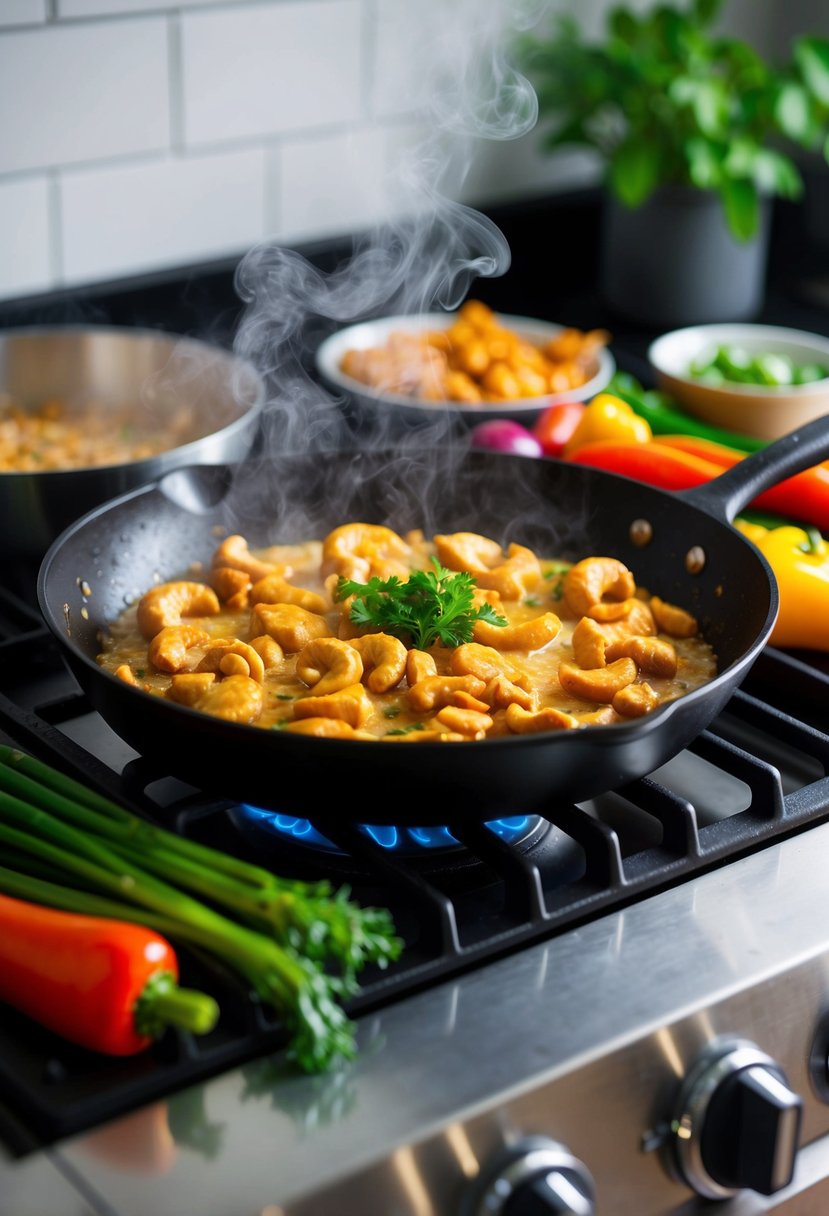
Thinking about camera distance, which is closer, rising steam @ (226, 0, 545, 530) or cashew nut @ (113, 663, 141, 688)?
cashew nut @ (113, 663, 141, 688)

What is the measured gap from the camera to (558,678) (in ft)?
3.87

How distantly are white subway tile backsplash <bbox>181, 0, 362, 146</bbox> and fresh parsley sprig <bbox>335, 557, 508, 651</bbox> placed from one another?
3.47ft

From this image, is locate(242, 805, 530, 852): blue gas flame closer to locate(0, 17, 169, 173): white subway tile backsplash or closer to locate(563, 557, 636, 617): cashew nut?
locate(563, 557, 636, 617): cashew nut

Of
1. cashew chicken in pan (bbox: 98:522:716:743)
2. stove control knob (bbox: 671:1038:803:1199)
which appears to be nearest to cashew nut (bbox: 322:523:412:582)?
cashew chicken in pan (bbox: 98:522:716:743)

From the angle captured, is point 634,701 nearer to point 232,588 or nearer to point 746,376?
point 232,588

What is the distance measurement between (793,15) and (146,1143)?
2377mm

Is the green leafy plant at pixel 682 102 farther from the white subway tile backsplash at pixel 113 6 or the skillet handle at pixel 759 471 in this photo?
the skillet handle at pixel 759 471

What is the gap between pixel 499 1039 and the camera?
0.86 metres

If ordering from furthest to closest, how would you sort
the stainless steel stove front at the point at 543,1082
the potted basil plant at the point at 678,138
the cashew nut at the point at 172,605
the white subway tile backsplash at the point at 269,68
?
the potted basil plant at the point at 678,138 < the white subway tile backsplash at the point at 269,68 < the cashew nut at the point at 172,605 < the stainless steel stove front at the point at 543,1082

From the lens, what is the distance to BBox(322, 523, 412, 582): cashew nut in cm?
130

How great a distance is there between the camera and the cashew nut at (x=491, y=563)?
131 centimetres

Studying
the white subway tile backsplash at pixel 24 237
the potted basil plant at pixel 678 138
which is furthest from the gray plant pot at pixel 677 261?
the white subway tile backsplash at pixel 24 237

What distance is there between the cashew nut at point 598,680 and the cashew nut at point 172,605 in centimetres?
33

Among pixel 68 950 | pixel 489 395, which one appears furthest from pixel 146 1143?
pixel 489 395
